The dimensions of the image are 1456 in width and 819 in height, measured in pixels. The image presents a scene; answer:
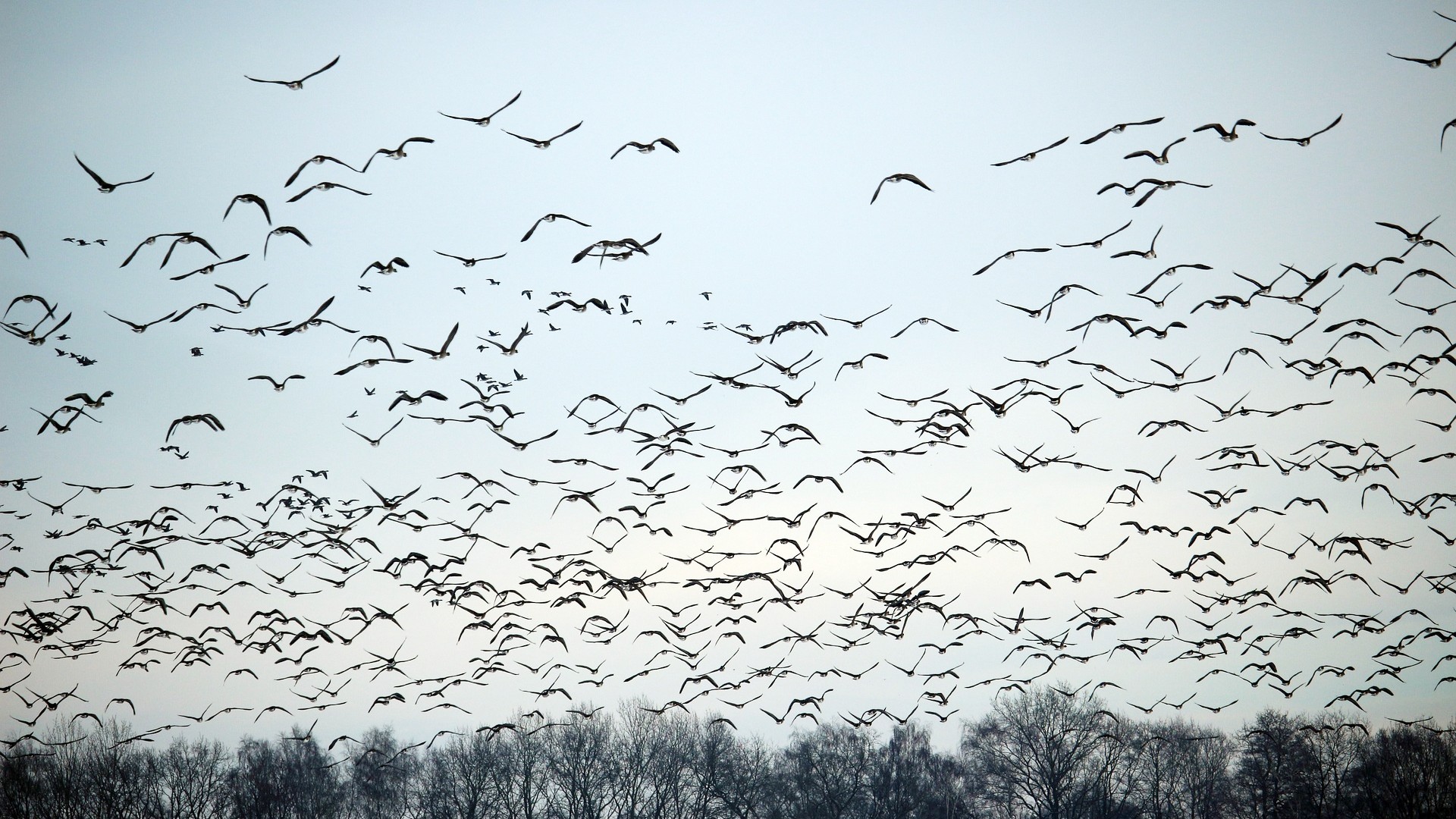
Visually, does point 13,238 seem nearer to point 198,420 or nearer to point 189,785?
point 198,420

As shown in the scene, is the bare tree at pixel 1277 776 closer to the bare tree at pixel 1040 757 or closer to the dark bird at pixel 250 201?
the bare tree at pixel 1040 757

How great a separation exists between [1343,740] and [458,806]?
56674mm

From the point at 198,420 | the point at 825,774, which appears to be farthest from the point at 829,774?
the point at 198,420

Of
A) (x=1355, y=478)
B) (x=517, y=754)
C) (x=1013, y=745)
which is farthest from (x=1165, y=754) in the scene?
(x=1355, y=478)

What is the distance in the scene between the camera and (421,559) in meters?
30.1

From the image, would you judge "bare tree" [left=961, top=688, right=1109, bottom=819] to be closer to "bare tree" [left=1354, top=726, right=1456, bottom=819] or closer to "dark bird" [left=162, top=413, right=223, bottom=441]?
"bare tree" [left=1354, top=726, right=1456, bottom=819]

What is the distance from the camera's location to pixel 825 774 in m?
71.1

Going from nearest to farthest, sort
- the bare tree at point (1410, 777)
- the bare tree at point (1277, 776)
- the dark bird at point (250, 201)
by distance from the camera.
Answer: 1. the dark bird at point (250, 201)
2. the bare tree at point (1410, 777)
3. the bare tree at point (1277, 776)

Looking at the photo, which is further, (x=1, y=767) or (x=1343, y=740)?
(x=1343, y=740)

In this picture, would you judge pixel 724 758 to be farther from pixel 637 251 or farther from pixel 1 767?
pixel 637 251

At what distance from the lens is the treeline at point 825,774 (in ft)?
197

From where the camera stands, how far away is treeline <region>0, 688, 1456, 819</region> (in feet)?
197

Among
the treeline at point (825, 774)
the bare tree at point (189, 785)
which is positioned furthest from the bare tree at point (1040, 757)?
the bare tree at point (189, 785)

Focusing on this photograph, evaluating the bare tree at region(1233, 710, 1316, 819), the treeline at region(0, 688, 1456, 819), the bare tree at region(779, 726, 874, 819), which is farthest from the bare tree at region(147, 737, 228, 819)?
the bare tree at region(1233, 710, 1316, 819)
